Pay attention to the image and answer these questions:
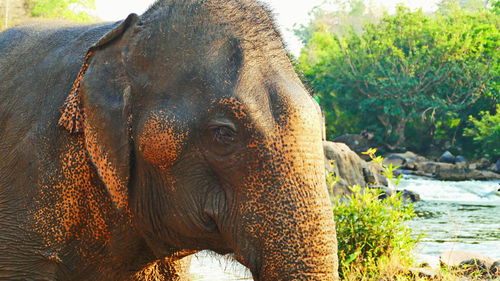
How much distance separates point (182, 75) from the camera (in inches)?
105

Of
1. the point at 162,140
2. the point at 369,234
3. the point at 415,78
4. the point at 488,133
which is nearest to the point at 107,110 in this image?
the point at 162,140

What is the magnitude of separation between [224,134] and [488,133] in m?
32.0

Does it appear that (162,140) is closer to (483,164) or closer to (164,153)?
(164,153)

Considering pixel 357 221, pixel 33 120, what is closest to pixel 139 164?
pixel 33 120

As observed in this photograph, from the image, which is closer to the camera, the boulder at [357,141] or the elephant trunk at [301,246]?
the elephant trunk at [301,246]

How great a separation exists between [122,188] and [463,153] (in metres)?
35.8

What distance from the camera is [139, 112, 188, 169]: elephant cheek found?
8.48ft

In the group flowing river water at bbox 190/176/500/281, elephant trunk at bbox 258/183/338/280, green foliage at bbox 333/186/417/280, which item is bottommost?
flowing river water at bbox 190/176/500/281

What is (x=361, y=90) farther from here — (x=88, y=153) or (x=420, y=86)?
(x=88, y=153)

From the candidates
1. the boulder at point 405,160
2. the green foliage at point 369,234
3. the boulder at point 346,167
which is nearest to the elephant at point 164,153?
the green foliage at point 369,234

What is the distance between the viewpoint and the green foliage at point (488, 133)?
31.6 m

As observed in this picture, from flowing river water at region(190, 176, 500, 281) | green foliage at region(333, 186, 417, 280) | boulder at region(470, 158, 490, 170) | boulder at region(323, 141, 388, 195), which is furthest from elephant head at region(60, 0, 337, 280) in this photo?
boulder at region(470, 158, 490, 170)

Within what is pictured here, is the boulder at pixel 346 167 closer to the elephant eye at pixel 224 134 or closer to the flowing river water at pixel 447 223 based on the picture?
the flowing river water at pixel 447 223

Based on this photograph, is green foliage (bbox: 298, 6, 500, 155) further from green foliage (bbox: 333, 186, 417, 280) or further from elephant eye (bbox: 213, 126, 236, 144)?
elephant eye (bbox: 213, 126, 236, 144)
